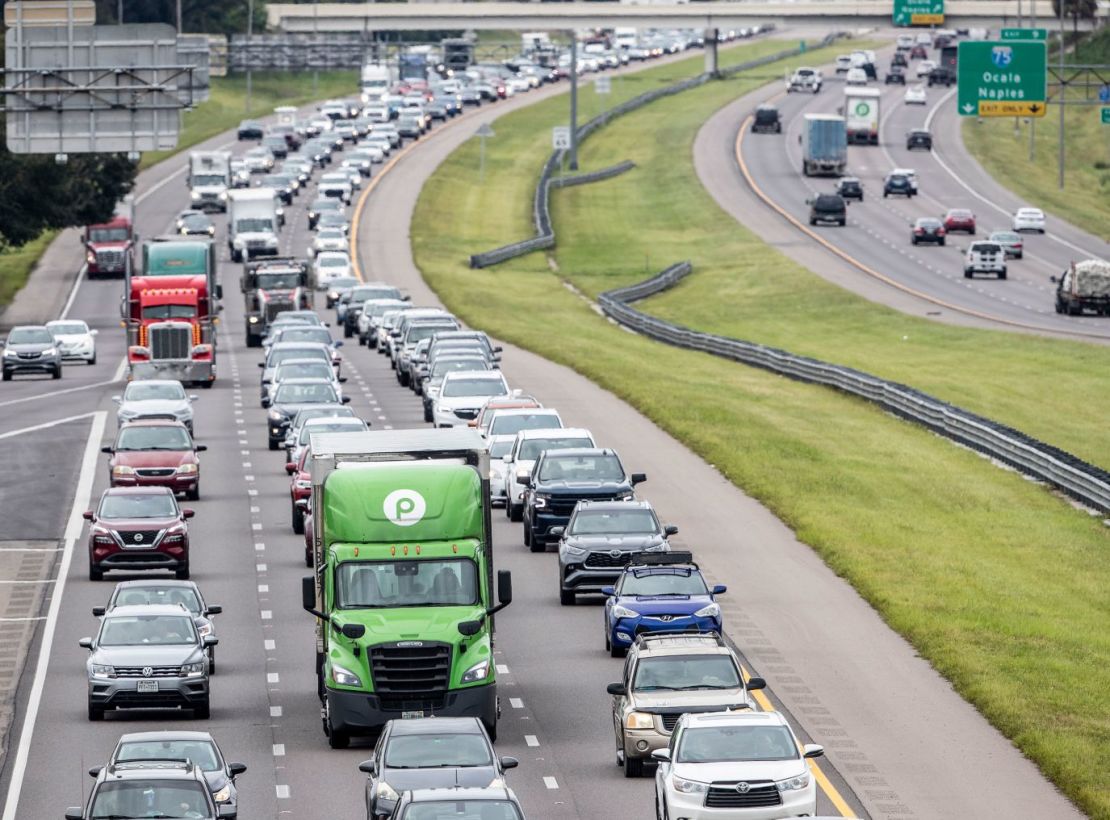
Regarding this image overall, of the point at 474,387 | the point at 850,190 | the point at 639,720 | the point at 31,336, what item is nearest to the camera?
the point at 639,720

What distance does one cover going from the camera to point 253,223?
10944 centimetres

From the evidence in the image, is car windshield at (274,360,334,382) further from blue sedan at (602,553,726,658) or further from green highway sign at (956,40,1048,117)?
green highway sign at (956,40,1048,117)

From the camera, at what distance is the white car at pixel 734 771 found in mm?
22969

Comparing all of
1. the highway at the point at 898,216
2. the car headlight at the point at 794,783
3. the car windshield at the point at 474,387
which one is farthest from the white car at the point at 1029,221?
the car headlight at the point at 794,783

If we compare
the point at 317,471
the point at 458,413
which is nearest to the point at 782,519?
the point at 458,413

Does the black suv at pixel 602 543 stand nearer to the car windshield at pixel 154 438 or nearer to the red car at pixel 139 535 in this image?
the red car at pixel 139 535

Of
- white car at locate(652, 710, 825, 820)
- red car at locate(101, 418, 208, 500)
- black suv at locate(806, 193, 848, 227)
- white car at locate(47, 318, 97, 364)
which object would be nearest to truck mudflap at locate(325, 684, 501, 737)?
white car at locate(652, 710, 825, 820)

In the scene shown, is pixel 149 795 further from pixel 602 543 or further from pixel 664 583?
pixel 602 543

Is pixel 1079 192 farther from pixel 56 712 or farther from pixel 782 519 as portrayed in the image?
pixel 56 712

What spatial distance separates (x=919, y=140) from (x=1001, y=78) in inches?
3127

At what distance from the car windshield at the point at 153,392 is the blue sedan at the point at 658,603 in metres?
25.1

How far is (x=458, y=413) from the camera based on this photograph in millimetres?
54562

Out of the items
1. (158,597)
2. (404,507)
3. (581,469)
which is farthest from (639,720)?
(581,469)

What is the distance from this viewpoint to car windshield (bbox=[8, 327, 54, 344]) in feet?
247
